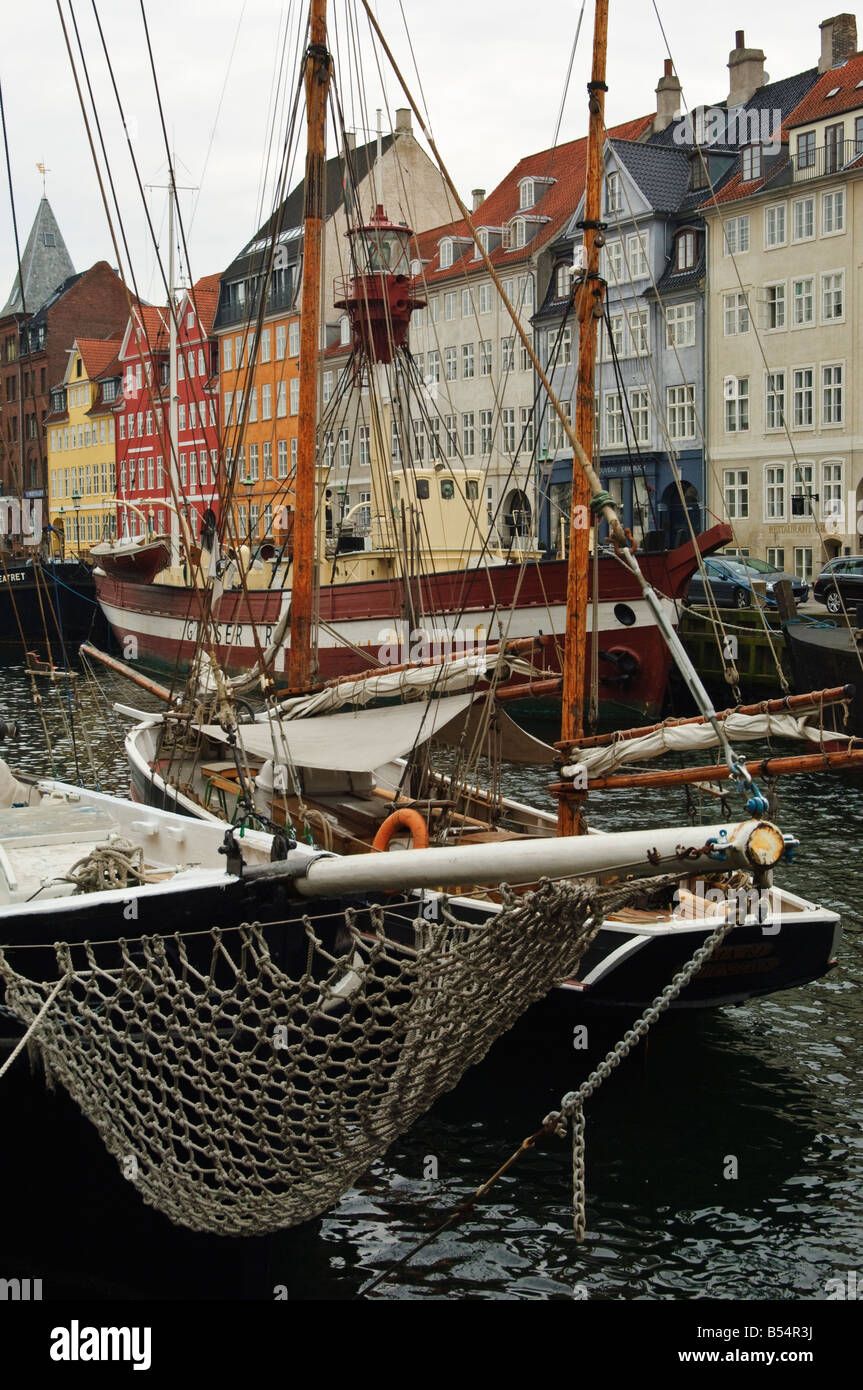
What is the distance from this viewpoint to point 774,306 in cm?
4441

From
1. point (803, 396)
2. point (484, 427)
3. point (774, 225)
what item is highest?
point (774, 225)

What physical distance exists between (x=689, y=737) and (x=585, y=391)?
3737 mm

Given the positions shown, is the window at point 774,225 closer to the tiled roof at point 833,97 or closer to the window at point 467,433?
the tiled roof at point 833,97

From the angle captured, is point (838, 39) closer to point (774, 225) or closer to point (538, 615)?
point (774, 225)

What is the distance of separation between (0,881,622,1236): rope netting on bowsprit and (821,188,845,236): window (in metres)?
39.3

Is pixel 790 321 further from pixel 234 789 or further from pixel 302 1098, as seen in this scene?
pixel 302 1098

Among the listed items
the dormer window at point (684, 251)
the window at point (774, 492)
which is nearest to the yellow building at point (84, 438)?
the dormer window at point (684, 251)

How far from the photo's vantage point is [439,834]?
1290 centimetres

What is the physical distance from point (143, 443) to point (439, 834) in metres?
61.5

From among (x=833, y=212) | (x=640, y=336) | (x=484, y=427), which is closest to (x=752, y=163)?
(x=833, y=212)

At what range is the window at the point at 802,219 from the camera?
4284 cm

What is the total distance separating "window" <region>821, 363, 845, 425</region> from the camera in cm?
4206

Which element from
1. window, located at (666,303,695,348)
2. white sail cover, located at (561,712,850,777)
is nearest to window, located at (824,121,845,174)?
window, located at (666,303,695,348)

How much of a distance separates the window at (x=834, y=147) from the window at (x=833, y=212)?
69 cm
